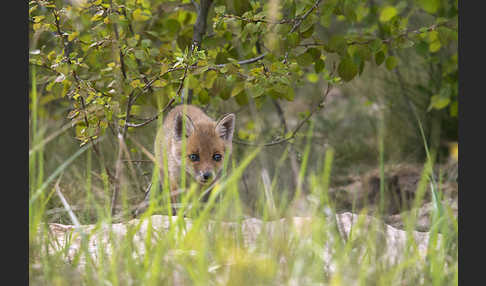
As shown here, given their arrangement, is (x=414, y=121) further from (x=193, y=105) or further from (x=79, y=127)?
(x=79, y=127)

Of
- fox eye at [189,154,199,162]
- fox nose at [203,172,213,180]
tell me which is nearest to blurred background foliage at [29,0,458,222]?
fox eye at [189,154,199,162]

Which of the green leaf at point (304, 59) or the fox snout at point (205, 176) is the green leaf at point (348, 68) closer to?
the green leaf at point (304, 59)

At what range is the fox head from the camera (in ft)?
17.9

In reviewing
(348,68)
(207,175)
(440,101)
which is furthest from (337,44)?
(440,101)

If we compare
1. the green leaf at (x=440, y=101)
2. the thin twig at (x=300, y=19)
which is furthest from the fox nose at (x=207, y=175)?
the green leaf at (x=440, y=101)

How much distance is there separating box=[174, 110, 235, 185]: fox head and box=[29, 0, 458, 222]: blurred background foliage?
0.93 ft

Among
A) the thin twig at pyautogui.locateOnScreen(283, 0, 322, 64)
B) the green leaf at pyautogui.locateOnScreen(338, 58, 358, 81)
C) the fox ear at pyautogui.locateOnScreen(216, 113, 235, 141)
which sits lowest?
the fox ear at pyautogui.locateOnScreen(216, 113, 235, 141)

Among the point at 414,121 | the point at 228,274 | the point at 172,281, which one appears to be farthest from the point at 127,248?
the point at 414,121

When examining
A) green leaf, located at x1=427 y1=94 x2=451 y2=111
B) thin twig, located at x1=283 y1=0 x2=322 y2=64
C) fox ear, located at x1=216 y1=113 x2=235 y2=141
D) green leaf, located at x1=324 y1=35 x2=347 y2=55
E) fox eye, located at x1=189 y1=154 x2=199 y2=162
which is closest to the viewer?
thin twig, located at x1=283 y1=0 x2=322 y2=64

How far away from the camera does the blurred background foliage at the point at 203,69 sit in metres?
4.41

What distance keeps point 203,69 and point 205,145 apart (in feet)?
4.40

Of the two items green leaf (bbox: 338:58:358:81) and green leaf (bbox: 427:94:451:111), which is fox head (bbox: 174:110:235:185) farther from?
green leaf (bbox: 427:94:451:111)

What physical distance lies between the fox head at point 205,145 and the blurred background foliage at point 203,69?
284 mm

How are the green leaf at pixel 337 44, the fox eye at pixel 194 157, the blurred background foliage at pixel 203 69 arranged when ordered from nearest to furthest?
1. the blurred background foliage at pixel 203 69
2. the green leaf at pixel 337 44
3. the fox eye at pixel 194 157
